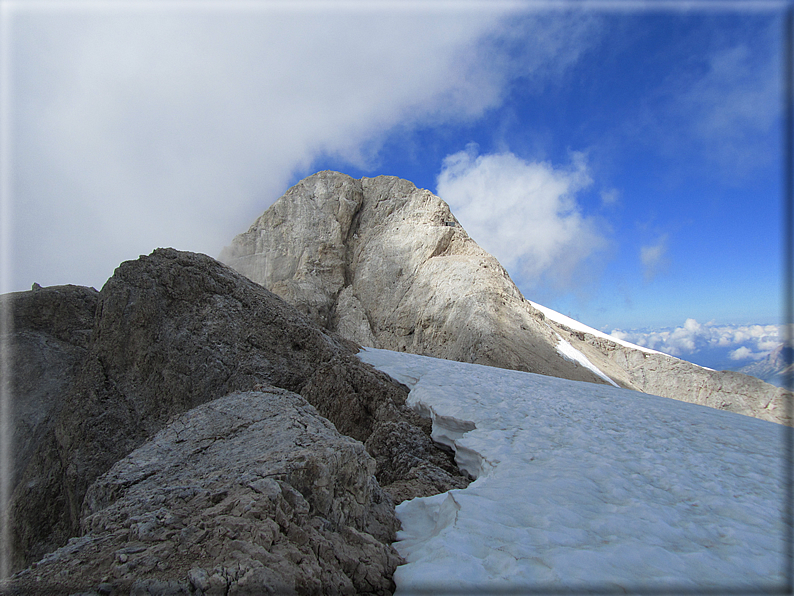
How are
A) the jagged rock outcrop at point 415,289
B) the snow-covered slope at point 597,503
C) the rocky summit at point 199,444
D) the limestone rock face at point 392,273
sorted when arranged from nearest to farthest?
the rocky summit at point 199,444 < the snow-covered slope at point 597,503 < the jagged rock outcrop at point 415,289 < the limestone rock face at point 392,273

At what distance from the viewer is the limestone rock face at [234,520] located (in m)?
2.22

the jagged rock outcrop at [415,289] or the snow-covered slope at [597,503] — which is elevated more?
the jagged rock outcrop at [415,289]

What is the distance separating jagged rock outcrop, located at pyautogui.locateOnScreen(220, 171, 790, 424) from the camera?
2119 centimetres

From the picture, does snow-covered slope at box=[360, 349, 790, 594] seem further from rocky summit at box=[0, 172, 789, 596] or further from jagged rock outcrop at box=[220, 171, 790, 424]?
jagged rock outcrop at box=[220, 171, 790, 424]

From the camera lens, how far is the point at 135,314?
754 centimetres

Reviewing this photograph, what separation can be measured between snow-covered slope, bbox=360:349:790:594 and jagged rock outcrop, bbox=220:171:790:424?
12765mm

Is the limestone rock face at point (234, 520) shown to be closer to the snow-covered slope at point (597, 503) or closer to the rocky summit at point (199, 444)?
the rocky summit at point (199, 444)

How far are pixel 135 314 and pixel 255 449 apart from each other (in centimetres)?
537

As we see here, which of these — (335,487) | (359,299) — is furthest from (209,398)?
(359,299)

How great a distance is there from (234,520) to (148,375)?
5.93 metres

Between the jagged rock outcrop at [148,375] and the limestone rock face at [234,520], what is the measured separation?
97.5 inches

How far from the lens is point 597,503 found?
404cm

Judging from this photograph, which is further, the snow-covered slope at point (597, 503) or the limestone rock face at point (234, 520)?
the snow-covered slope at point (597, 503)

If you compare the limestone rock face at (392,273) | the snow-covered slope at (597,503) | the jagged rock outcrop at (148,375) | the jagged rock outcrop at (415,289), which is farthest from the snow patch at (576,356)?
the jagged rock outcrop at (148,375)
